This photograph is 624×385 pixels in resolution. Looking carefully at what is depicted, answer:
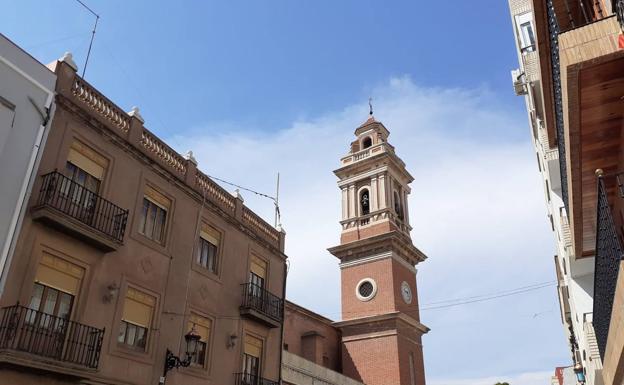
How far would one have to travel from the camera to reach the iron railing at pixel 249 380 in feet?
53.0

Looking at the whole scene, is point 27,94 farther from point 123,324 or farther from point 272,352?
point 272,352

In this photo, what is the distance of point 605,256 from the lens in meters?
6.09

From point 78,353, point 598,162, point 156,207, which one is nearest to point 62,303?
→ point 78,353

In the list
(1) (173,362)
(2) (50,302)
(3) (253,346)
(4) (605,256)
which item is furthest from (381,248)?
(4) (605,256)

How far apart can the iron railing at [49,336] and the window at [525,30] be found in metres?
14.5

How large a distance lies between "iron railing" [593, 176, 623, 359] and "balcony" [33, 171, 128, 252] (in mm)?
10017

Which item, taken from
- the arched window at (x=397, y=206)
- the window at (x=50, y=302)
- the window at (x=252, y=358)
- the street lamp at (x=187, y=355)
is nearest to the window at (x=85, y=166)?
the window at (x=50, y=302)

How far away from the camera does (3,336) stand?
9750 millimetres

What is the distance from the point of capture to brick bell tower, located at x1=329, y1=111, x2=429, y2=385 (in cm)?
3195

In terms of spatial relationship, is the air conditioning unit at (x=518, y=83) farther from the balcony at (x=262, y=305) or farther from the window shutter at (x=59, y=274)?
the window shutter at (x=59, y=274)

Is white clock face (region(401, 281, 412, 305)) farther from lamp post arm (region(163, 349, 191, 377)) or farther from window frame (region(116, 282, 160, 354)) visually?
window frame (region(116, 282, 160, 354))

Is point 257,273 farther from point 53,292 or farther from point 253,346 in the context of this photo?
point 53,292

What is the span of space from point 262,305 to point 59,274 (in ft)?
25.8

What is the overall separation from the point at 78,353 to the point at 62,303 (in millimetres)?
1146
